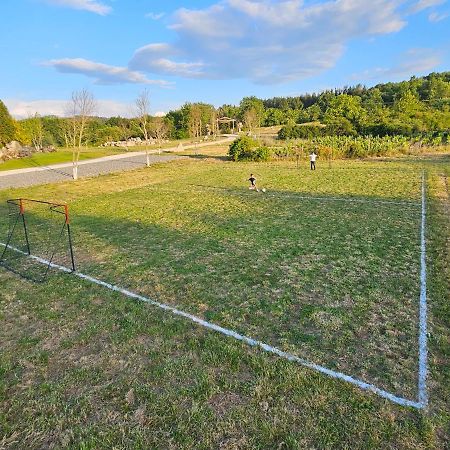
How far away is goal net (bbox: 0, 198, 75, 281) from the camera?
686 centimetres

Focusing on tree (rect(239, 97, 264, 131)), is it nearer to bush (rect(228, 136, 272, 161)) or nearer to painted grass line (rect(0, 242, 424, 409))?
bush (rect(228, 136, 272, 161))

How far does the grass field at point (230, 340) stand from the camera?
2920mm

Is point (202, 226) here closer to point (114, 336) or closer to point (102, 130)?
point (114, 336)

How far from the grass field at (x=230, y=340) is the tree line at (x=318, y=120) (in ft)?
61.5

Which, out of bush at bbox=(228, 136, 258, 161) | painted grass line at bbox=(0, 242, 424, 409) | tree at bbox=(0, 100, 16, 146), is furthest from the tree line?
painted grass line at bbox=(0, 242, 424, 409)

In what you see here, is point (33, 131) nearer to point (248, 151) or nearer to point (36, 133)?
point (36, 133)

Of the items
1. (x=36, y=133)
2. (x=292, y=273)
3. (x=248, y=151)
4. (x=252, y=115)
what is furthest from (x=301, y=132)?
(x=292, y=273)

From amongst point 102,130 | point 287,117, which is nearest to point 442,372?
point 102,130

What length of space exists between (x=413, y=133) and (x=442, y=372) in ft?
133

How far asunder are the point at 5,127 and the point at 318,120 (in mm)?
51008

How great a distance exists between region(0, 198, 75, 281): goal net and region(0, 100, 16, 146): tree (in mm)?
27199

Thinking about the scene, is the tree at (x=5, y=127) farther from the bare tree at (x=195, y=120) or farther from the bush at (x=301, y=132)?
the bush at (x=301, y=132)

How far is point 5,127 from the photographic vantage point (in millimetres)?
34312

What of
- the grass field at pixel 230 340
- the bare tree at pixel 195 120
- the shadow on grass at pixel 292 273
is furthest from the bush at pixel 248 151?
the bare tree at pixel 195 120
